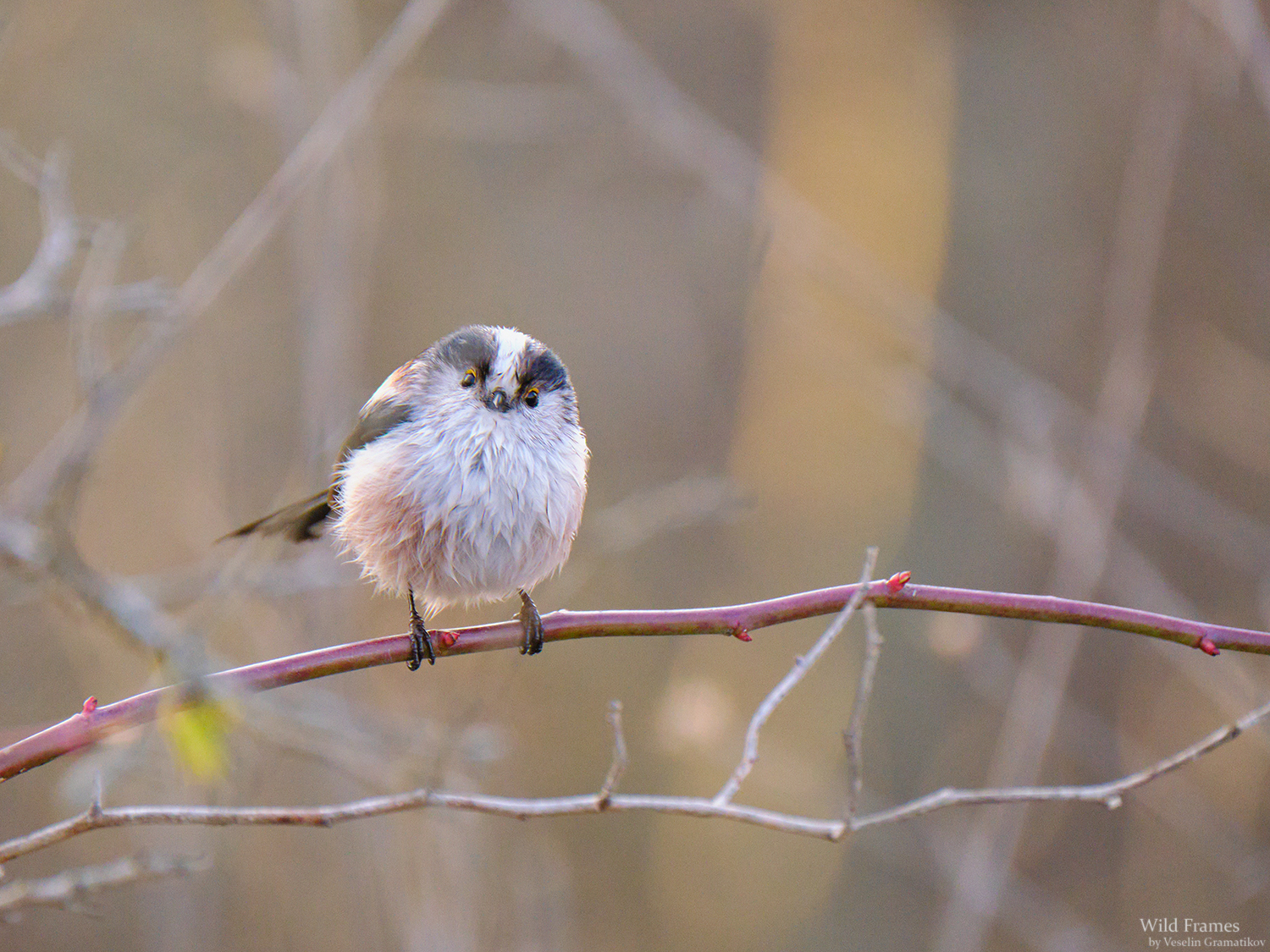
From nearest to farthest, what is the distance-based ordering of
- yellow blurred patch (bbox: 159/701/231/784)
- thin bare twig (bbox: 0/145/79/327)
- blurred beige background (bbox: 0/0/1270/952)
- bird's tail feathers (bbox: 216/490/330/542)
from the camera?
yellow blurred patch (bbox: 159/701/231/784) < thin bare twig (bbox: 0/145/79/327) < bird's tail feathers (bbox: 216/490/330/542) < blurred beige background (bbox: 0/0/1270/952)

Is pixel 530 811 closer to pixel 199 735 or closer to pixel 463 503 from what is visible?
pixel 199 735

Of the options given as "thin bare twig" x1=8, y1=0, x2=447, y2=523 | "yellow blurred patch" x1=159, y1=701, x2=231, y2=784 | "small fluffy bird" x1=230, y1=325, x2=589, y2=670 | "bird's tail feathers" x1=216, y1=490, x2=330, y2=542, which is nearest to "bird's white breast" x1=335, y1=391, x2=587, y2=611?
"small fluffy bird" x1=230, y1=325, x2=589, y2=670

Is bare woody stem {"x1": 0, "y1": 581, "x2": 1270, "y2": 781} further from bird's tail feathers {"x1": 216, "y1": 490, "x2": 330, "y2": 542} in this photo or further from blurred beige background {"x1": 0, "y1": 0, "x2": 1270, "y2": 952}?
blurred beige background {"x1": 0, "y1": 0, "x2": 1270, "y2": 952}

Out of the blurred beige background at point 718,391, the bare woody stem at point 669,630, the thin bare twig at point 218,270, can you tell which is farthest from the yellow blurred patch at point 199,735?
the blurred beige background at point 718,391

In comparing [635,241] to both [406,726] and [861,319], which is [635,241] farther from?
[406,726]

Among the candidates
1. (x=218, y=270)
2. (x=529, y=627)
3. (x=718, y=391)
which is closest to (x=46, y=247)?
(x=218, y=270)

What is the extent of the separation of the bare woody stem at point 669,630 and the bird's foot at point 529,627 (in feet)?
0.31

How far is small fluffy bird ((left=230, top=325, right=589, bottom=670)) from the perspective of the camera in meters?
2.35

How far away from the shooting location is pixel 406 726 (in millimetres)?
3654

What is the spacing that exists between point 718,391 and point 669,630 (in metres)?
4.24

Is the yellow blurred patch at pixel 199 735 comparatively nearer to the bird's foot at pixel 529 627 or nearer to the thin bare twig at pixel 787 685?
the bird's foot at pixel 529 627

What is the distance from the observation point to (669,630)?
1.69 metres

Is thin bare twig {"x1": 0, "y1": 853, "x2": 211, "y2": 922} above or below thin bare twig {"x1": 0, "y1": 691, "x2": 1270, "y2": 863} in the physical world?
below

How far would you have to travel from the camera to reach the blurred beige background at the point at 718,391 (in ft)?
13.5
